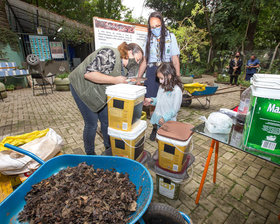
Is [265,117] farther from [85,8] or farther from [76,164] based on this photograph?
[85,8]

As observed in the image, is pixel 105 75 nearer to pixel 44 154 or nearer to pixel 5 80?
pixel 44 154

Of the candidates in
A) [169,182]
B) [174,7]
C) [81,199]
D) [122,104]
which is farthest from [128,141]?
[174,7]

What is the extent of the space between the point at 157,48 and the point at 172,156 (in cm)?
227

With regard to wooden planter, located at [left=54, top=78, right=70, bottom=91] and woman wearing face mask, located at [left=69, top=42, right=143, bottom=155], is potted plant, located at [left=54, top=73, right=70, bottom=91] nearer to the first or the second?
wooden planter, located at [left=54, top=78, right=70, bottom=91]

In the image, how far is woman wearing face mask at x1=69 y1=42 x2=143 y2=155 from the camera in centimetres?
194

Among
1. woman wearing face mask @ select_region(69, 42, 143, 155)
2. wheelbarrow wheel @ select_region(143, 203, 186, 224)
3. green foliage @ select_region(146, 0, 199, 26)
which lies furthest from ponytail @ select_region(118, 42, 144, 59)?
green foliage @ select_region(146, 0, 199, 26)

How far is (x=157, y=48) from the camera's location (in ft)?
10.2

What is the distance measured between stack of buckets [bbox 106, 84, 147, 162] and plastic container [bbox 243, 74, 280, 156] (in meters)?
1.25

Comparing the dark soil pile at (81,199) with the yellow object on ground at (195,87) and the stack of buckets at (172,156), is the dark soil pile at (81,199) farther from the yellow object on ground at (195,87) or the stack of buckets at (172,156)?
the yellow object on ground at (195,87)

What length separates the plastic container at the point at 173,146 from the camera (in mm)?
1721

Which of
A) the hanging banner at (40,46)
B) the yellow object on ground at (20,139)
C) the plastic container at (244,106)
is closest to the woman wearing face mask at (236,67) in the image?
the plastic container at (244,106)

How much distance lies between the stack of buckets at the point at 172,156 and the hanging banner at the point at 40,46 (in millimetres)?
13397

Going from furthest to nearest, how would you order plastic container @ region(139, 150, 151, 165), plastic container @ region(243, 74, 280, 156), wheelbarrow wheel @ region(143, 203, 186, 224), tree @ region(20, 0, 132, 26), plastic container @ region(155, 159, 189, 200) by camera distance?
tree @ region(20, 0, 132, 26)
plastic container @ region(139, 150, 151, 165)
plastic container @ region(155, 159, 189, 200)
wheelbarrow wheel @ region(143, 203, 186, 224)
plastic container @ region(243, 74, 280, 156)

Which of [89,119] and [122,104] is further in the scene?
[89,119]
